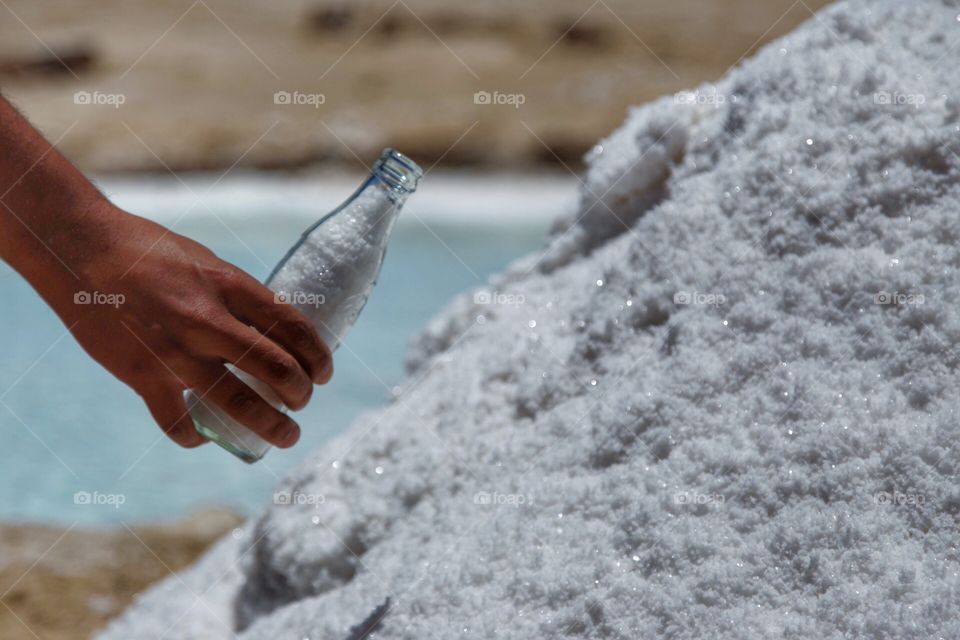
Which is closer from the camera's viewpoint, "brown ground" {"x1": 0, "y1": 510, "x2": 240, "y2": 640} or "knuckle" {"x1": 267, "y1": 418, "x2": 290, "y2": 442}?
"knuckle" {"x1": 267, "y1": 418, "x2": 290, "y2": 442}

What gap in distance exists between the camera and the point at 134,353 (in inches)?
50.8

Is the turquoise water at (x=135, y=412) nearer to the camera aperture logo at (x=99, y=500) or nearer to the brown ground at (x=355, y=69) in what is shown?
the camera aperture logo at (x=99, y=500)

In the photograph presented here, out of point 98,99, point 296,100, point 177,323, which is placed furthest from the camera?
point 296,100

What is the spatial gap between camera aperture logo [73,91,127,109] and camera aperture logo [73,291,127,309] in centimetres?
808

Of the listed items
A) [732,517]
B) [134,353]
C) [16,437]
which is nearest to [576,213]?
[732,517]

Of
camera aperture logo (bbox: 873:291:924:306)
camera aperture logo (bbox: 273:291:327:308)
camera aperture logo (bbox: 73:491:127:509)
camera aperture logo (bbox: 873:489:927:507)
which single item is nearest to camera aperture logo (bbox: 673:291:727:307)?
camera aperture logo (bbox: 873:291:924:306)

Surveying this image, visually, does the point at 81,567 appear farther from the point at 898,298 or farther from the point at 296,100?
the point at 296,100

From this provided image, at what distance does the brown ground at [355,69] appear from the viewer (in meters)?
8.36

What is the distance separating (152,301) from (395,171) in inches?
14.9

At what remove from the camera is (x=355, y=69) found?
34.8 ft

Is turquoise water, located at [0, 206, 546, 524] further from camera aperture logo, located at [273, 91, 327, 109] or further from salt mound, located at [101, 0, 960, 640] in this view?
camera aperture logo, located at [273, 91, 327, 109]

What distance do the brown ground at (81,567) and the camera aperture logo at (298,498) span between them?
0.54m

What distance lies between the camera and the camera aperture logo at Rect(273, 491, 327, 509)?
1846mm

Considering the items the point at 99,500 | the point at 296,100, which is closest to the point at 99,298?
the point at 99,500
